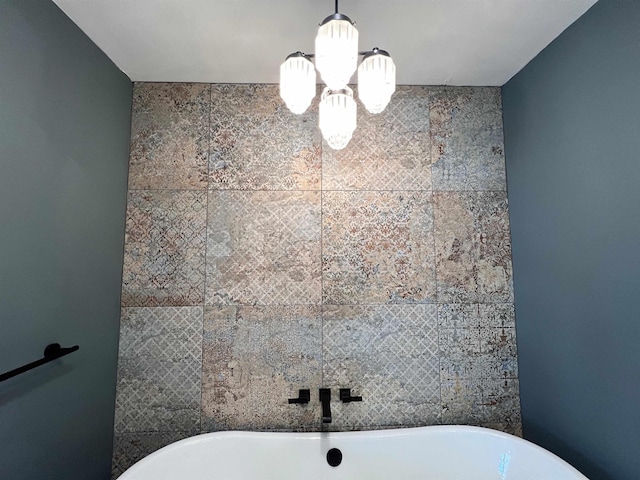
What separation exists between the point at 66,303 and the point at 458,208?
2.02m

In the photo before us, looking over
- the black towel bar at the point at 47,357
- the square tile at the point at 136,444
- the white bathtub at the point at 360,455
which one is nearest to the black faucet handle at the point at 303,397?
the white bathtub at the point at 360,455

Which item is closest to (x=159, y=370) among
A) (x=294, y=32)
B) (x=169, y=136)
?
(x=169, y=136)

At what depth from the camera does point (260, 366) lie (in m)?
1.77

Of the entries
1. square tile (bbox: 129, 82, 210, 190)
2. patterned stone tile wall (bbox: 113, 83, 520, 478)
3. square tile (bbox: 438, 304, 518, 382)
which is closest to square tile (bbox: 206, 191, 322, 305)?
patterned stone tile wall (bbox: 113, 83, 520, 478)

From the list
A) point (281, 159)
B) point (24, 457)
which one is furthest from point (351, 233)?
point (24, 457)

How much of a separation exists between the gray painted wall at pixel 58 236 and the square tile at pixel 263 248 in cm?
53

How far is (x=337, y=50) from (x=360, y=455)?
5.77 feet

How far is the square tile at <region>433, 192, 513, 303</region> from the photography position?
1.84 metres

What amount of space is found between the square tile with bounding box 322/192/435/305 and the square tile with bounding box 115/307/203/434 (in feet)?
2.61

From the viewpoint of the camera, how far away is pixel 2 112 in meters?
1.10

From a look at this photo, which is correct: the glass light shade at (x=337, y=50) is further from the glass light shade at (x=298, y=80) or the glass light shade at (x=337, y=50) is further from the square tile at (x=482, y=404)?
the square tile at (x=482, y=404)

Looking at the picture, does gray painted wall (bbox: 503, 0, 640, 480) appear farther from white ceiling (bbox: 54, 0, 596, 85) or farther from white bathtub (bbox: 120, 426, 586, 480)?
white bathtub (bbox: 120, 426, 586, 480)

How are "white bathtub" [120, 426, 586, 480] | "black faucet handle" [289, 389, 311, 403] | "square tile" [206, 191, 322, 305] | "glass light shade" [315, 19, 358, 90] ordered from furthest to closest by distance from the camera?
"square tile" [206, 191, 322, 305]
"black faucet handle" [289, 389, 311, 403]
"white bathtub" [120, 426, 586, 480]
"glass light shade" [315, 19, 358, 90]

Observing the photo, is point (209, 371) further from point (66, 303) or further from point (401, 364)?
point (401, 364)
